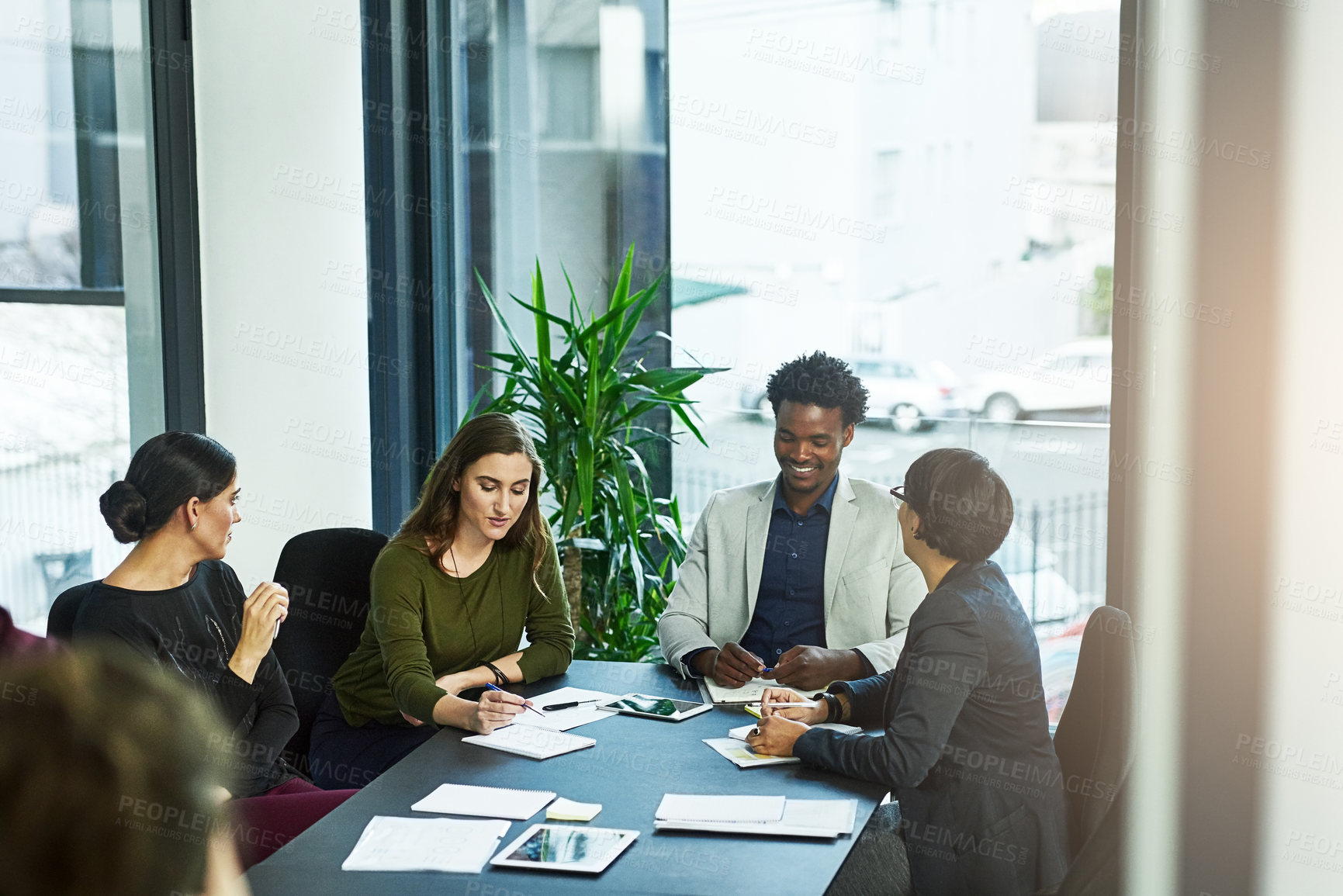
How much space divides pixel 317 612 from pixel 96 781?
248cm

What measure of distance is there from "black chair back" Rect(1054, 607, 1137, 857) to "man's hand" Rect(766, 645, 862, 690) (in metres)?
0.53

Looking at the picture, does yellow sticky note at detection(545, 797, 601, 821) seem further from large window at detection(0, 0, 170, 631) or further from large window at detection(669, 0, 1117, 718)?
large window at detection(0, 0, 170, 631)

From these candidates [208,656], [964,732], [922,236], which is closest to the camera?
[964,732]

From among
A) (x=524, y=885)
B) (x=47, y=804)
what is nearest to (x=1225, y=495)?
(x=47, y=804)

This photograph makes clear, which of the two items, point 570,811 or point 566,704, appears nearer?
point 570,811

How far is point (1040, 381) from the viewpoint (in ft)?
10.6

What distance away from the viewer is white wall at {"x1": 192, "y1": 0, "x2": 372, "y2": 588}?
3660 mm

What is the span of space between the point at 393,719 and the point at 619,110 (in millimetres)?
2286

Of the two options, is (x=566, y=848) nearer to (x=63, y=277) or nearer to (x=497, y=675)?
(x=497, y=675)
